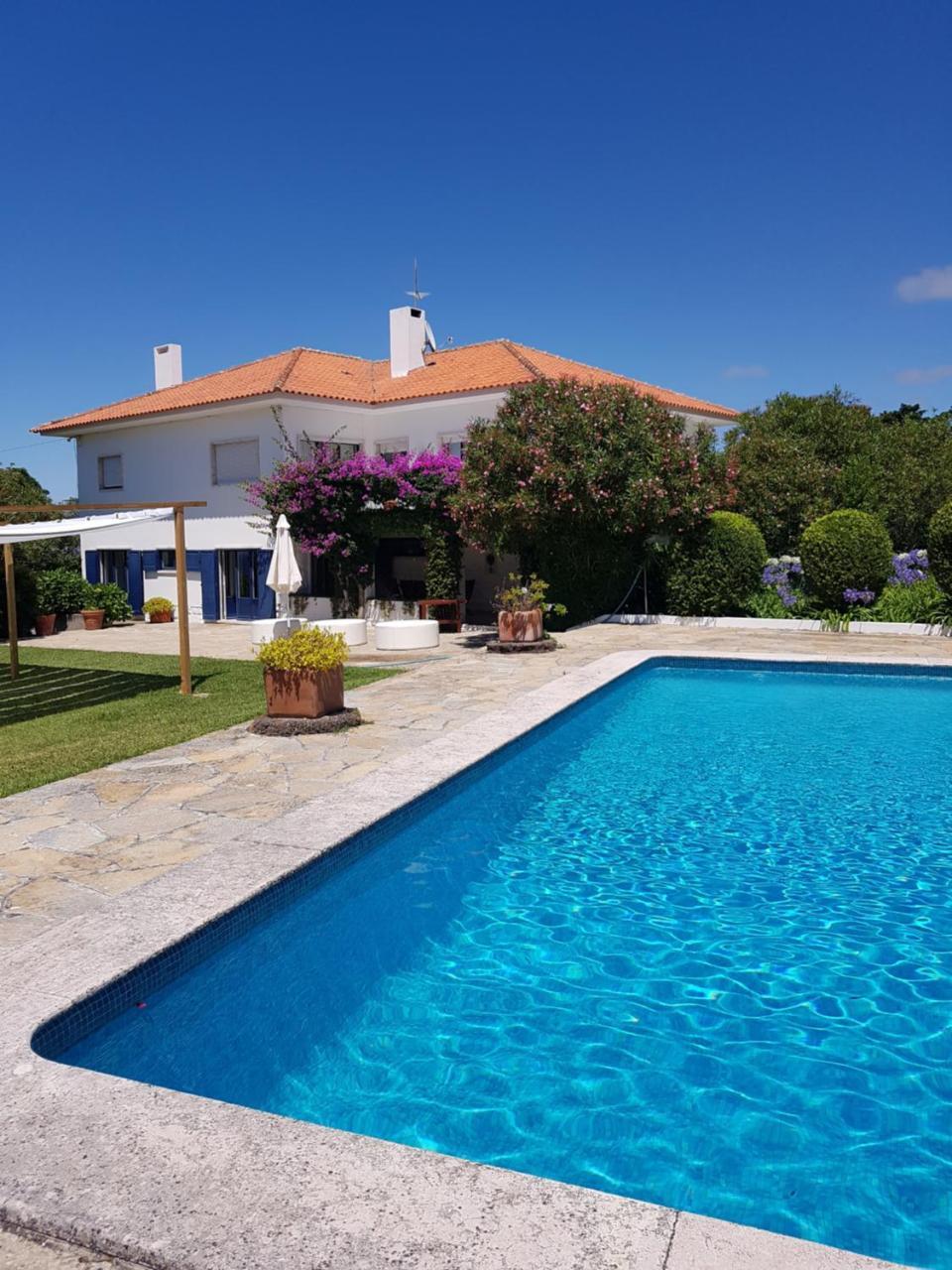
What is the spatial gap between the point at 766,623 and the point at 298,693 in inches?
475

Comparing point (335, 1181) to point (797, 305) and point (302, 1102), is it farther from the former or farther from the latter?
point (797, 305)

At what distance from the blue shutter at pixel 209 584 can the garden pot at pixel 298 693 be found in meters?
16.6

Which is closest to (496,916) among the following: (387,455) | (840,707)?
(840,707)

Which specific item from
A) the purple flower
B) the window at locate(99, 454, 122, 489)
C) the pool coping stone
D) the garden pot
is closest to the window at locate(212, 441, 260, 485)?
the window at locate(99, 454, 122, 489)

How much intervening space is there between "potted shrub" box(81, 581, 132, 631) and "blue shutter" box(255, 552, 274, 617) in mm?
3527

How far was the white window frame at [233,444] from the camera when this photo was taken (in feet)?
79.4

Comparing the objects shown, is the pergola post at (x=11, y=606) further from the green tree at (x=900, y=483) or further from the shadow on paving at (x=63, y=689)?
the green tree at (x=900, y=483)

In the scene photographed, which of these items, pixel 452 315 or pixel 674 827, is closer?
pixel 674 827

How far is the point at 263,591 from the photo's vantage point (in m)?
24.3

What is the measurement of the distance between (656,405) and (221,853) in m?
14.3

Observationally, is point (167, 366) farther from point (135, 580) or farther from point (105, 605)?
point (105, 605)

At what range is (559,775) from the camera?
824 cm

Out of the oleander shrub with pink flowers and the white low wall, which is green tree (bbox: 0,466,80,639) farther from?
the white low wall

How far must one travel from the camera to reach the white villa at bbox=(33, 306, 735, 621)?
23.9 meters
